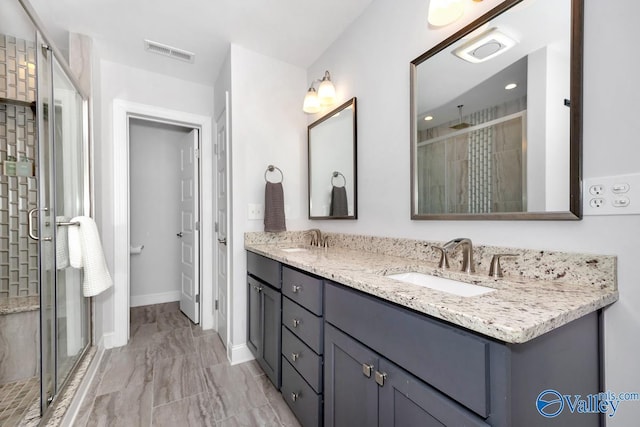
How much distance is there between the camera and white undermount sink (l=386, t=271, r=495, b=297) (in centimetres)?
101

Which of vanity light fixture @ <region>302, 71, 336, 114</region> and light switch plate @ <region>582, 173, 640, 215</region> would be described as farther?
vanity light fixture @ <region>302, 71, 336, 114</region>

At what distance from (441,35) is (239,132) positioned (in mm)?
1464

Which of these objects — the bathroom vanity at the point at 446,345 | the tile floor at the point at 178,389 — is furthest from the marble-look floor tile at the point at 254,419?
the bathroom vanity at the point at 446,345

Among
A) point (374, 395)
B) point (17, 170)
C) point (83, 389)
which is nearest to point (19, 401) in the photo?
point (83, 389)

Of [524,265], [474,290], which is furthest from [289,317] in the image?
[524,265]

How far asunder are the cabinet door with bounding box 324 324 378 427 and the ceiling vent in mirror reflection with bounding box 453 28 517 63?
1248 millimetres

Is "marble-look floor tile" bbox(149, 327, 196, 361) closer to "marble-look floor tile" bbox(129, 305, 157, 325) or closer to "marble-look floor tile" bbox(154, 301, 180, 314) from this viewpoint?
"marble-look floor tile" bbox(129, 305, 157, 325)

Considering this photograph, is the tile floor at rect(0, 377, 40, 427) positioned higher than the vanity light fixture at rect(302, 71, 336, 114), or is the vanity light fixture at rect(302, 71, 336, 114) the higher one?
the vanity light fixture at rect(302, 71, 336, 114)

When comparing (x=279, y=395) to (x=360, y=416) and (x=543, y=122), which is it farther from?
(x=543, y=122)

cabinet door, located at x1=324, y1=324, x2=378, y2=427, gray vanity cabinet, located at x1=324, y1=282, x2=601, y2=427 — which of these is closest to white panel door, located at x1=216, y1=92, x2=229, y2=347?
cabinet door, located at x1=324, y1=324, x2=378, y2=427

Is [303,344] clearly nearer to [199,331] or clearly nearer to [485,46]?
[485,46]

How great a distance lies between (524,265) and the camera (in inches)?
39.5

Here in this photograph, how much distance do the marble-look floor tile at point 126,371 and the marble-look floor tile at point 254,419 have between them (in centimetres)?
76

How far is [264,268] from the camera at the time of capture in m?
1.77
